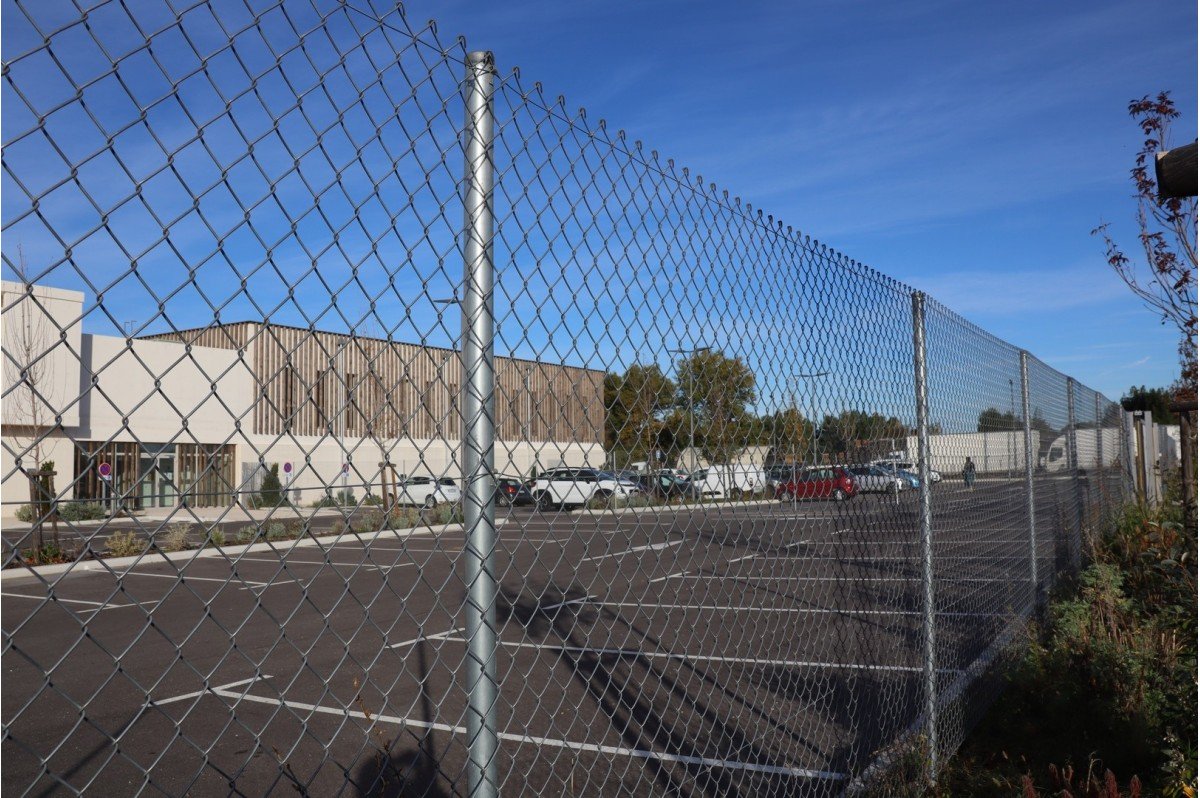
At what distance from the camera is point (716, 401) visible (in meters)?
3.68

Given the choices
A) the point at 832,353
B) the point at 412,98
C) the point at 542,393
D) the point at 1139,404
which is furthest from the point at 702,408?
the point at 1139,404

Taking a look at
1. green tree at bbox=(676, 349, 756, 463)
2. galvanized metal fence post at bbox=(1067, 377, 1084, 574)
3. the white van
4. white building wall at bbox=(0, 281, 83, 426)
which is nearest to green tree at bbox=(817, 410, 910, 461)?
the white van

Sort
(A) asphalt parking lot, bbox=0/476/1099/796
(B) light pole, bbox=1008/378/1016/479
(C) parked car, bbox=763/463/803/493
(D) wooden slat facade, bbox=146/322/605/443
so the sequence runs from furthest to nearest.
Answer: (B) light pole, bbox=1008/378/1016/479 < (C) parked car, bbox=763/463/803/493 < (A) asphalt parking lot, bbox=0/476/1099/796 < (D) wooden slat facade, bbox=146/322/605/443

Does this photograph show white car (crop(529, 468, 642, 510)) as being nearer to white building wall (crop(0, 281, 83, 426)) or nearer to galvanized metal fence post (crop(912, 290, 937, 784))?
white building wall (crop(0, 281, 83, 426))

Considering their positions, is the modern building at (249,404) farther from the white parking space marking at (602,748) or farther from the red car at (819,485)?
the white parking space marking at (602,748)

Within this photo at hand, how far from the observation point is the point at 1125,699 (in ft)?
17.7

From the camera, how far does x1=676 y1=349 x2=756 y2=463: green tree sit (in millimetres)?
3477

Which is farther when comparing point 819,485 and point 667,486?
point 819,485

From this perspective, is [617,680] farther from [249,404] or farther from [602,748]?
[249,404]

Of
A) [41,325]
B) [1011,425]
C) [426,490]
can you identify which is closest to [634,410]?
[426,490]

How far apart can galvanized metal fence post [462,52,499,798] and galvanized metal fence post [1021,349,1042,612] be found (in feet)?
23.4

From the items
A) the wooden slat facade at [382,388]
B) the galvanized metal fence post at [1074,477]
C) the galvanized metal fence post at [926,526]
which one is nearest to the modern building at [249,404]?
the wooden slat facade at [382,388]

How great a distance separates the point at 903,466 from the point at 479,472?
366cm

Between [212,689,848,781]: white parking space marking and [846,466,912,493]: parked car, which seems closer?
[212,689,848,781]: white parking space marking
